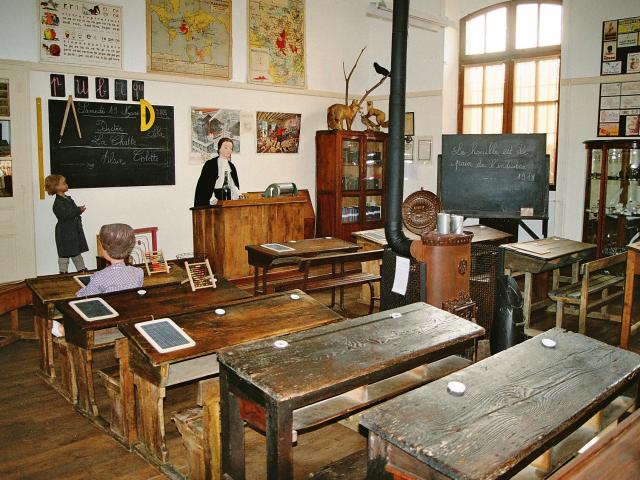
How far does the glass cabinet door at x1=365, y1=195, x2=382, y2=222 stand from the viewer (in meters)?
9.10

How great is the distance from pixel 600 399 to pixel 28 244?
5.98m

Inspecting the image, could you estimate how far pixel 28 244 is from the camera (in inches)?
249

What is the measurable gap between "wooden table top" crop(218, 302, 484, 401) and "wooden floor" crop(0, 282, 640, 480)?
28.3 inches

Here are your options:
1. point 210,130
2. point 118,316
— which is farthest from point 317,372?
point 210,130

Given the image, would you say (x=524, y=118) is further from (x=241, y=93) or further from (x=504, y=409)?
(x=504, y=409)

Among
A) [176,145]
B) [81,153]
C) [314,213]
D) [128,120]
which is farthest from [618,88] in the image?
[81,153]

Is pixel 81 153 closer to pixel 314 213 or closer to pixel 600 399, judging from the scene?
pixel 314 213

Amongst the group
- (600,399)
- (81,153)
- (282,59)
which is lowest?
(600,399)

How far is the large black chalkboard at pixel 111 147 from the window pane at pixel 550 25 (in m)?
5.14

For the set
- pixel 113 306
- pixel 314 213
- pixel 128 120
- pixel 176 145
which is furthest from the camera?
pixel 314 213

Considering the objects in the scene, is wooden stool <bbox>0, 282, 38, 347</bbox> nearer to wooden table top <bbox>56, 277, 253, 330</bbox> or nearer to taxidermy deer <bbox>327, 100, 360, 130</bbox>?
wooden table top <bbox>56, 277, 253, 330</bbox>

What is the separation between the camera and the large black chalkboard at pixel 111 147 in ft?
21.1

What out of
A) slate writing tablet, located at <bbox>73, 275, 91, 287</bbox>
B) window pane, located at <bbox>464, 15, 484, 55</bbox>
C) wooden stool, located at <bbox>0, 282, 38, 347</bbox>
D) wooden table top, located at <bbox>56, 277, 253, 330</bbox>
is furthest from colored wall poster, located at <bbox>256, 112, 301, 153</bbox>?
wooden table top, located at <bbox>56, 277, 253, 330</bbox>

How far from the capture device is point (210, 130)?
7.65m
